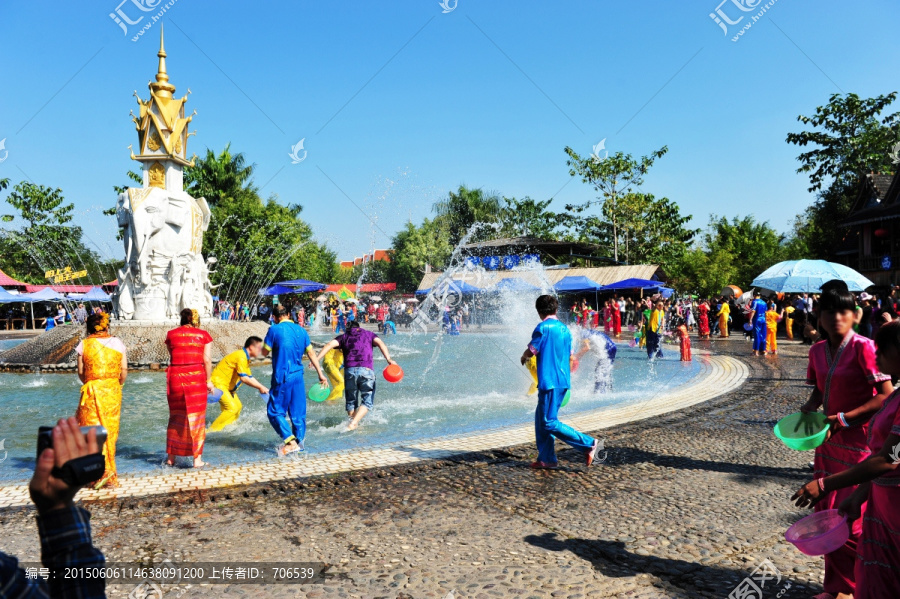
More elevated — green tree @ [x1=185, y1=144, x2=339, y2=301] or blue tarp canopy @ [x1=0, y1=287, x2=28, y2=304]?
green tree @ [x1=185, y1=144, x2=339, y2=301]

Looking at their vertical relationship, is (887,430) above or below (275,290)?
below

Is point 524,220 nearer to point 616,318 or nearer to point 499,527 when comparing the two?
point 616,318

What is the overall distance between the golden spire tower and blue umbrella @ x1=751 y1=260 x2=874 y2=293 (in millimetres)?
17307

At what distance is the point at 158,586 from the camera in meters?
3.53

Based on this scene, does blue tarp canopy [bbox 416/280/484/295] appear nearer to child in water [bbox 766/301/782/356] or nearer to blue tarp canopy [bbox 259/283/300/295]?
blue tarp canopy [bbox 259/283/300/295]

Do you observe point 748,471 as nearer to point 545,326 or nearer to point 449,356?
point 545,326

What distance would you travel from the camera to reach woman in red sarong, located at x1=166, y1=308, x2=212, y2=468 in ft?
20.4

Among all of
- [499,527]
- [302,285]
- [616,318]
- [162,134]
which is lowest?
[499,527]

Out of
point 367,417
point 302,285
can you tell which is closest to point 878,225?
point 302,285

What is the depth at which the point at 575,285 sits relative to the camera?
33.6 metres

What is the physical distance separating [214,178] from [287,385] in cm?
3554

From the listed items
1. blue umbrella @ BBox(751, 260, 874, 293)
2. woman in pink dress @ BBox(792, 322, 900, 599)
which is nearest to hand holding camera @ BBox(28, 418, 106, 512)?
woman in pink dress @ BBox(792, 322, 900, 599)

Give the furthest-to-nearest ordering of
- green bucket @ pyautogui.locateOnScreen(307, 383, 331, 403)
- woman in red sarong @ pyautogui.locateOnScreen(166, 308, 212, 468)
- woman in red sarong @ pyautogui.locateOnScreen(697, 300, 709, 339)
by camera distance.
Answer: woman in red sarong @ pyautogui.locateOnScreen(697, 300, 709, 339), green bucket @ pyautogui.locateOnScreen(307, 383, 331, 403), woman in red sarong @ pyautogui.locateOnScreen(166, 308, 212, 468)

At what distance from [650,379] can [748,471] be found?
7.34m
